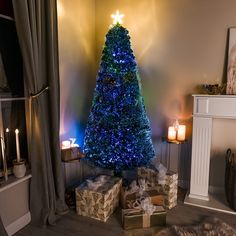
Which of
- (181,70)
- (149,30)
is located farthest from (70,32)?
(181,70)

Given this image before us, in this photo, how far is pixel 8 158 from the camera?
2.15 m

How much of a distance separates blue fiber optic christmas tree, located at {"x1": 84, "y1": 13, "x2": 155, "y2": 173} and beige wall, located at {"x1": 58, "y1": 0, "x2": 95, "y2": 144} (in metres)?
0.37

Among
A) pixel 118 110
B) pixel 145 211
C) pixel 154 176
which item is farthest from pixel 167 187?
pixel 118 110

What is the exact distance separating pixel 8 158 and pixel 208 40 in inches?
98.0

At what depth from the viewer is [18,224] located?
6.89 ft

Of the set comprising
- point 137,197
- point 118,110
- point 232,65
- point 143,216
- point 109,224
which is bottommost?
point 109,224

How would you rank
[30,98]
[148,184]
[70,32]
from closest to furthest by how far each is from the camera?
[30,98] < [148,184] < [70,32]

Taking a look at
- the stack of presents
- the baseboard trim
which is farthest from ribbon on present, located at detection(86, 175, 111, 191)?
the baseboard trim

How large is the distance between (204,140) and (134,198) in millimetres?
1013

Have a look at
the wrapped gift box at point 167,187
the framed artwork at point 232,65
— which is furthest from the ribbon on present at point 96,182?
the framed artwork at point 232,65

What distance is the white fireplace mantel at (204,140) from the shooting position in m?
2.42

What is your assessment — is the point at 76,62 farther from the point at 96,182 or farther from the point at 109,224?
the point at 109,224

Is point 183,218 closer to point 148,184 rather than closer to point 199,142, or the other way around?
point 148,184

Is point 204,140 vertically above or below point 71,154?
above
